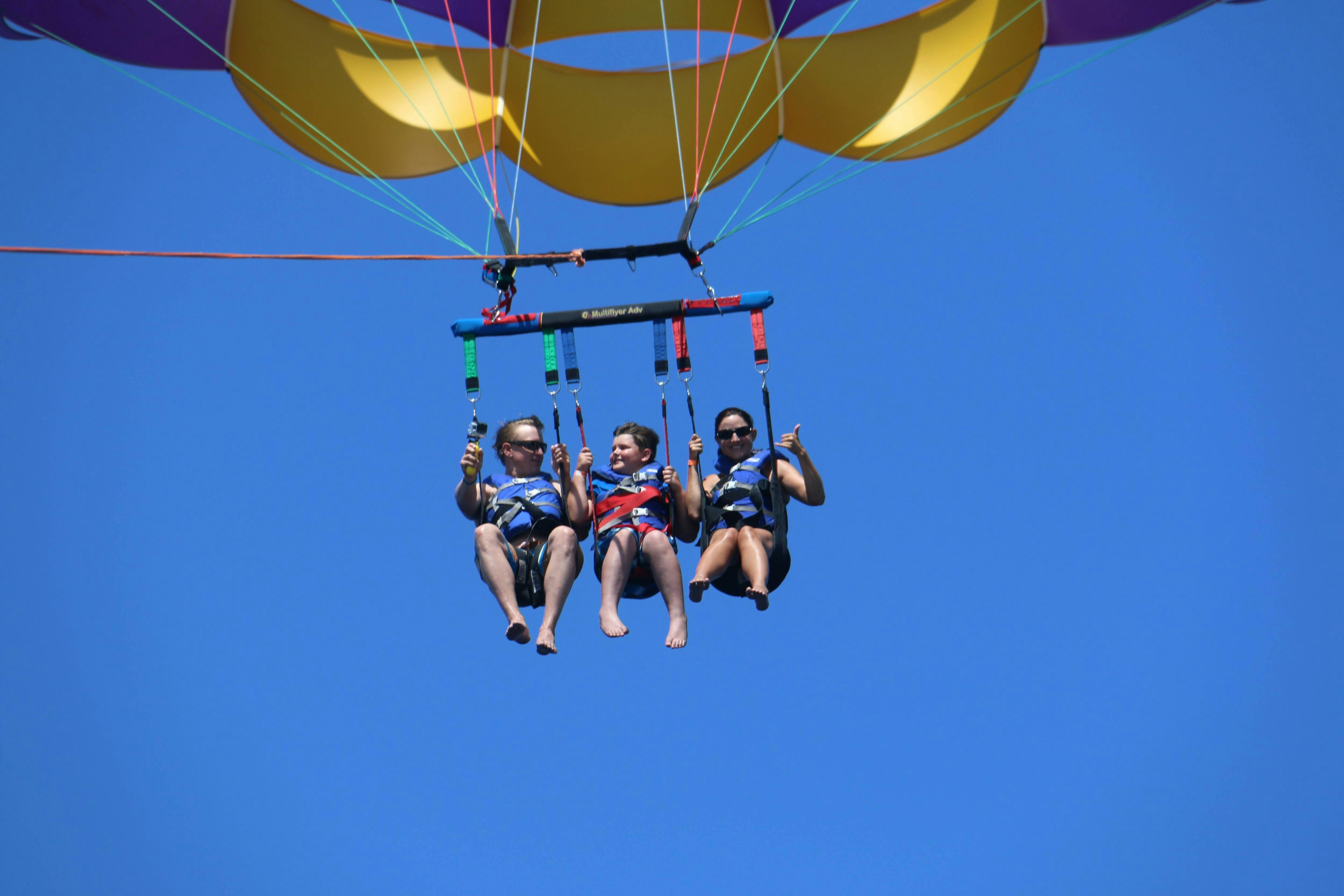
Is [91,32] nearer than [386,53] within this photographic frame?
Yes

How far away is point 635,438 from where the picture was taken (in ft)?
20.4

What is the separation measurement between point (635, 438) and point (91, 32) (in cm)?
369

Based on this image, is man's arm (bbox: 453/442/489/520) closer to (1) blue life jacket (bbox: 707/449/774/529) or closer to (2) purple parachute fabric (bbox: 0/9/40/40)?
(1) blue life jacket (bbox: 707/449/774/529)

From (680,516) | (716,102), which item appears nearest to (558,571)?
(680,516)

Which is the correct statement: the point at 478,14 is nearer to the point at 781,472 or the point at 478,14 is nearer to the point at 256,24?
the point at 256,24

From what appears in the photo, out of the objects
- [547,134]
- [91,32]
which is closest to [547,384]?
[547,134]

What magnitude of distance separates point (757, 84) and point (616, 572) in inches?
137

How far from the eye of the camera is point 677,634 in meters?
5.61

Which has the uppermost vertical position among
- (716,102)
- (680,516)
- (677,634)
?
(716,102)

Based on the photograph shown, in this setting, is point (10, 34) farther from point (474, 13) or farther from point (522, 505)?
point (522, 505)

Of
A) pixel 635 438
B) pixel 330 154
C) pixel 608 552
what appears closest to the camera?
pixel 608 552

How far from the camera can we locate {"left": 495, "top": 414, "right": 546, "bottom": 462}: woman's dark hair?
6.30m

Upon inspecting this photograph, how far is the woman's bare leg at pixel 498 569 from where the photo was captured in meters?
5.54

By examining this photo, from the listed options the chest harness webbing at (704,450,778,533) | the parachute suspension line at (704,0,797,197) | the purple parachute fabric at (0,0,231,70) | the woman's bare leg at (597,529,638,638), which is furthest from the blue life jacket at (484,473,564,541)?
the purple parachute fabric at (0,0,231,70)
